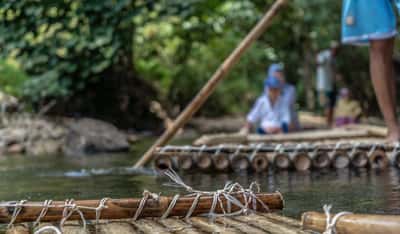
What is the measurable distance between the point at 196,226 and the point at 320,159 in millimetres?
2432

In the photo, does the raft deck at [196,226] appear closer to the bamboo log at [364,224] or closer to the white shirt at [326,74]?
the bamboo log at [364,224]

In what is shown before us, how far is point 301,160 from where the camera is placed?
15.9 feet

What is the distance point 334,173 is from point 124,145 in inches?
171

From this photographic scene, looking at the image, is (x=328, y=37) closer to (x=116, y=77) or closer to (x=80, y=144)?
(x=116, y=77)

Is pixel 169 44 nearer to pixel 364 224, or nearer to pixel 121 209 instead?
pixel 121 209

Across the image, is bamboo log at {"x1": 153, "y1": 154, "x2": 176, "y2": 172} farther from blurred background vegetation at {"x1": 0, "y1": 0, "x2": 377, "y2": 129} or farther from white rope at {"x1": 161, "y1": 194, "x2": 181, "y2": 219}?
blurred background vegetation at {"x1": 0, "y1": 0, "x2": 377, "y2": 129}

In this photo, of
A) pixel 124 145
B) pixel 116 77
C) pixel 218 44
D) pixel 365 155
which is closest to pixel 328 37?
pixel 218 44

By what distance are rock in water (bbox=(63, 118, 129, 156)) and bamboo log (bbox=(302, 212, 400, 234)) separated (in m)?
6.20

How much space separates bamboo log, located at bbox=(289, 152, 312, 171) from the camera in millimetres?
4840

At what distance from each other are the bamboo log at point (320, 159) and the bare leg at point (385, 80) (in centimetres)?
45

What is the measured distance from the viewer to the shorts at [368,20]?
496cm

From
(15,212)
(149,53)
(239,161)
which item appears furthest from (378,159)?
(149,53)

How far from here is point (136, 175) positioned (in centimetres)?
490

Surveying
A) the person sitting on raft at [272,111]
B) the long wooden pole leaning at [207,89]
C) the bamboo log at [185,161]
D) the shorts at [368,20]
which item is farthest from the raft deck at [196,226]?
the person sitting on raft at [272,111]
